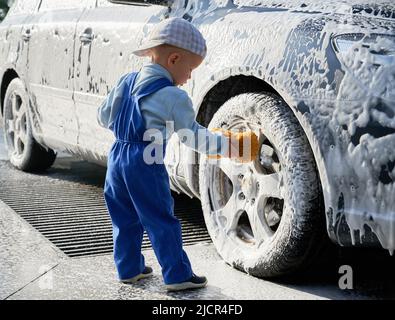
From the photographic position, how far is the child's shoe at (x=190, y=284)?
9.87 ft

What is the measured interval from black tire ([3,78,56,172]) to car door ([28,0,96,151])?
305mm

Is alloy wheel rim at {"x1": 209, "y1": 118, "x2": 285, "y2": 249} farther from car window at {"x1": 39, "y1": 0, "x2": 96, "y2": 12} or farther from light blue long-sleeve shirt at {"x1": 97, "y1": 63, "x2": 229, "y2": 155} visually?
car window at {"x1": 39, "y1": 0, "x2": 96, "y2": 12}

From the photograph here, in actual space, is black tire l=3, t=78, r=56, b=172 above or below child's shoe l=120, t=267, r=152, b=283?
above

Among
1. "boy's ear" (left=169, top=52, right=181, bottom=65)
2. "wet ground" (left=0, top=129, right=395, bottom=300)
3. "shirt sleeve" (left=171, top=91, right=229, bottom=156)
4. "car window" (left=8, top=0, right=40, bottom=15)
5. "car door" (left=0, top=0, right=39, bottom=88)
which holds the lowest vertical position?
"wet ground" (left=0, top=129, right=395, bottom=300)

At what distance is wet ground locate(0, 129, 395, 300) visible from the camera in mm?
3000

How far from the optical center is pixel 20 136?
5.76m

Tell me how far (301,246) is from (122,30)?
5.76ft

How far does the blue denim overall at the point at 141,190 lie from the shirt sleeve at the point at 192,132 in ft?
0.40

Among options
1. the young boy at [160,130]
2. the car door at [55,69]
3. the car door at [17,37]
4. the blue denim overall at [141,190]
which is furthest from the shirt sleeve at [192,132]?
the car door at [17,37]

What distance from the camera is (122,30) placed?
4066mm

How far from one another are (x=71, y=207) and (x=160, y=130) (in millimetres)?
1894

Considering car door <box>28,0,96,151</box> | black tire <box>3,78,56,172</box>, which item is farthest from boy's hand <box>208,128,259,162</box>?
black tire <box>3,78,56,172</box>

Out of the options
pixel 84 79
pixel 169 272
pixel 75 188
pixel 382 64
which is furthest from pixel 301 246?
pixel 75 188
